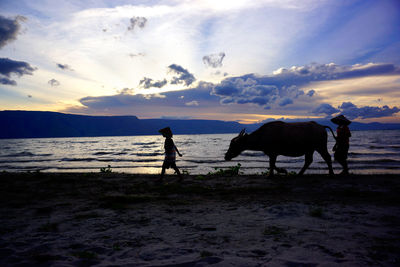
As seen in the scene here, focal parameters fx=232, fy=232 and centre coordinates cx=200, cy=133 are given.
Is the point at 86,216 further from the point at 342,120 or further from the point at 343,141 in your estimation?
the point at 342,120

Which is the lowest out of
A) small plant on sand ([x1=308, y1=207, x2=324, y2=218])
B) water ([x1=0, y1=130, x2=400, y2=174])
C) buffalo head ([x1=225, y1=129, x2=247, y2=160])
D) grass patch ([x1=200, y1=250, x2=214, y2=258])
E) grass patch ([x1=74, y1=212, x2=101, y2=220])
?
water ([x1=0, y1=130, x2=400, y2=174])

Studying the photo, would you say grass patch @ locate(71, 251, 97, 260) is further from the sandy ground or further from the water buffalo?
the water buffalo

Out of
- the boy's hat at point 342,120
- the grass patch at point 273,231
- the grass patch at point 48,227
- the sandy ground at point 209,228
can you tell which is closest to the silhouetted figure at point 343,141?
the boy's hat at point 342,120

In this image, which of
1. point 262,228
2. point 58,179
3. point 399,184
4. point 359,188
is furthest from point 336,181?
point 58,179

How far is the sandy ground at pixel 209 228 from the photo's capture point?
3213 mm

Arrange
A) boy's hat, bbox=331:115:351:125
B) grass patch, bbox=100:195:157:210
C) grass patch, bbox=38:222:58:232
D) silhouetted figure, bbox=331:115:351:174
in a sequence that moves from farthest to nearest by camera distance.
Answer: boy's hat, bbox=331:115:351:125 < silhouetted figure, bbox=331:115:351:174 < grass patch, bbox=100:195:157:210 < grass patch, bbox=38:222:58:232

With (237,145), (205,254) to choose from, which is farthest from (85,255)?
(237,145)

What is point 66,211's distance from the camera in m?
6.04

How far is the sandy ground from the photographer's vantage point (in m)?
3.21

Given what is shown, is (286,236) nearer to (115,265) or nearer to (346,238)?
(346,238)

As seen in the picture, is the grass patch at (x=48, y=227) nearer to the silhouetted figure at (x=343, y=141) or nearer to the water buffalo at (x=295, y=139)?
the water buffalo at (x=295, y=139)

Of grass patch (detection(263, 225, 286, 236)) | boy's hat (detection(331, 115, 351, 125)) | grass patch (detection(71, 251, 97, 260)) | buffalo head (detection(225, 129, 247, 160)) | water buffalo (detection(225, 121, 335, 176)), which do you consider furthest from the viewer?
buffalo head (detection(225, 129, 247, 160))

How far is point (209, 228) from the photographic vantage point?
14.6 ft

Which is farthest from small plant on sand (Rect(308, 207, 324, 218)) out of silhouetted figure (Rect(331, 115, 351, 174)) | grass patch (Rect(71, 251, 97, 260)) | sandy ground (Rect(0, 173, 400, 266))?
silhouetted figure (Rect(331, 115, 351, 174))
